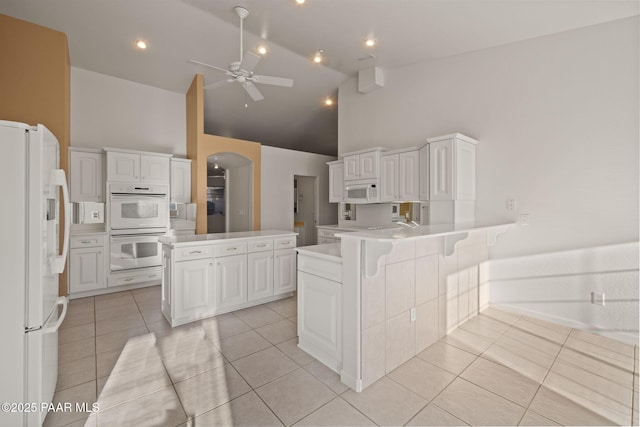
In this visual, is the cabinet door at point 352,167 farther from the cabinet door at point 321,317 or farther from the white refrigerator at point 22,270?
the white refrigerator at point 22,270

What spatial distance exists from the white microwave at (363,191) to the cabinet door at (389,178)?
96 millimetres

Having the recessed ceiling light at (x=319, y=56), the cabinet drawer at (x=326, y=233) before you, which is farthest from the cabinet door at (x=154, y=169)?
the recessed ceiling light at (x=319, y=56)

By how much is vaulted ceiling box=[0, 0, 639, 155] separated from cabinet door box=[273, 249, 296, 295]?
9.70ft

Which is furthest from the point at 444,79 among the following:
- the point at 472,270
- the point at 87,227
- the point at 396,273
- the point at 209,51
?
the point at 87,227

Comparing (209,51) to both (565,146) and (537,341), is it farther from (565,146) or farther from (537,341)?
(537,341)

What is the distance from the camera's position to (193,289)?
3.08 meters

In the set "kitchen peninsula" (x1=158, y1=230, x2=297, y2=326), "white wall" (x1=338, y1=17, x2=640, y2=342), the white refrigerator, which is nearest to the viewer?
the white refrigerator

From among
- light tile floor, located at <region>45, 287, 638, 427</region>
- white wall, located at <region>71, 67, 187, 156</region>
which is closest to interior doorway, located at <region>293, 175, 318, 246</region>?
white wall, located at <region>71, 67, 187, 156</region>

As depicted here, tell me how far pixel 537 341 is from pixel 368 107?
163 inches

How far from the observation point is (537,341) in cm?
273

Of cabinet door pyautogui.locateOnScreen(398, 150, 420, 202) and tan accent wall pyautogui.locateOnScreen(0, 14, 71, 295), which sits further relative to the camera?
cabinet door pyautogui.locateOnScreen(398, 150, 420, 202)

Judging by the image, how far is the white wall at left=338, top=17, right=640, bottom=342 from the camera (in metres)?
2.77

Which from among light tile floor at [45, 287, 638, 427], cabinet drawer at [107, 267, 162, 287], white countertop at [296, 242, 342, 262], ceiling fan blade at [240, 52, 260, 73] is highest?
ceiling fan blade at [240, 52, 260, 73]

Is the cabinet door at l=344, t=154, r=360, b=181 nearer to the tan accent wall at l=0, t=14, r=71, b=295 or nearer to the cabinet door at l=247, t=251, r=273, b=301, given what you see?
the cabinet door at l=247, t=251, r=273, b=301
